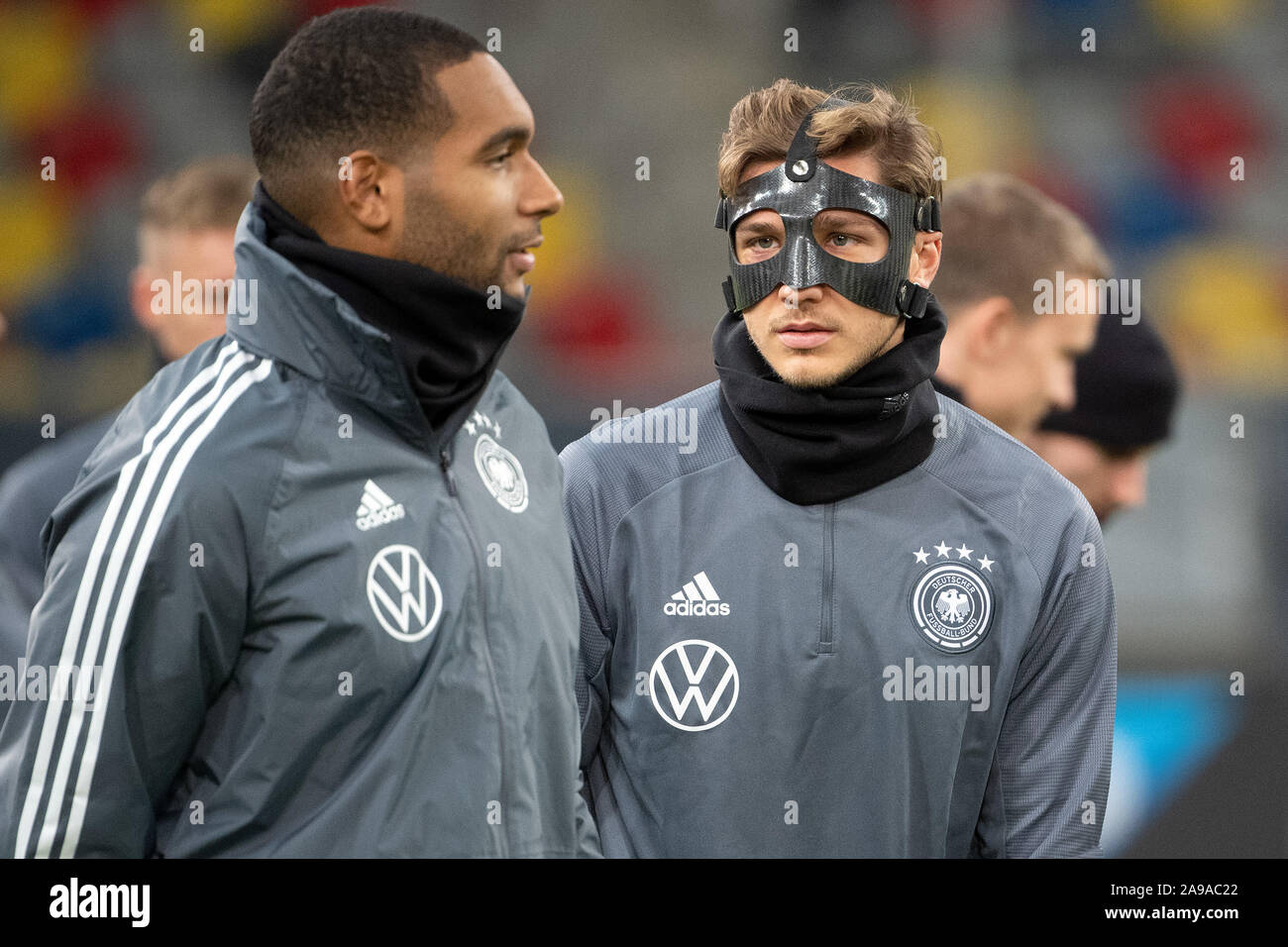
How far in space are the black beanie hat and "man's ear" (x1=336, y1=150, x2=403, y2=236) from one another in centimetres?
225

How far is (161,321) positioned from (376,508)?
234 centimetres

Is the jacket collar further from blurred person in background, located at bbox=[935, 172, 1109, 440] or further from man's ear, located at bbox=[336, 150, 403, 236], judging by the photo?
blurred person in background, located at bbox=[935, 172, 1109, 440]

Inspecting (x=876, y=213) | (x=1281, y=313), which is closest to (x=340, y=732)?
(x=876, y=213)

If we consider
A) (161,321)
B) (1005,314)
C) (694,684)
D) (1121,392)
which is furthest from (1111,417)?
(161,321)

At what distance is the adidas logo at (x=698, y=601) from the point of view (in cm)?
222

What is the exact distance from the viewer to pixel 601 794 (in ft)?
7.38

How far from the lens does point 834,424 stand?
7.44 feet

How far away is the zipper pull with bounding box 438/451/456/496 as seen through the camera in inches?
70.9

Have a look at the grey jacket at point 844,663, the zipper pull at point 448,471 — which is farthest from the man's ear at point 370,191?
the grey jacket at point 844,663

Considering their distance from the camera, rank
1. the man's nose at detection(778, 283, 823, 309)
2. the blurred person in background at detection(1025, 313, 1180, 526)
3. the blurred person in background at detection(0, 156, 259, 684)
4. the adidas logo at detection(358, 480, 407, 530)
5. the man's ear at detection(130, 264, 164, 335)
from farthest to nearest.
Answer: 1. the man's ear at detection(130, 264, 164, 335)
2. the blurred person in background at detection(1025, 313, 1180, 526)
3. the blurred person in background at detection(0, 156, 259, 684)
4. the man's nose at detection(778, 283, 823, 309)
5. the adidas logo at detection(358, 480, 407, 530)

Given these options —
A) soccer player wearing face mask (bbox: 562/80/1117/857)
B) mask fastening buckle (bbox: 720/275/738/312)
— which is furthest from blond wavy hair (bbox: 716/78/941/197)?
mask fastening buckle (bbox: 720/275/738/312)

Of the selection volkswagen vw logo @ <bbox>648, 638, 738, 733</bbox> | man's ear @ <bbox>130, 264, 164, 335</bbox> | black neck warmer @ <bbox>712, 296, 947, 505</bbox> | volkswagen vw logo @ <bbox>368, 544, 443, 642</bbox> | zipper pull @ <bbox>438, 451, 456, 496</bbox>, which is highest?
man's ear @ <bbox>130, 264, 164, 335</bbox>

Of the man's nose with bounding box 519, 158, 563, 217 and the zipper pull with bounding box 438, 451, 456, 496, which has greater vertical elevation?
the man's nose with bounding box 519, 158, 563, 217
